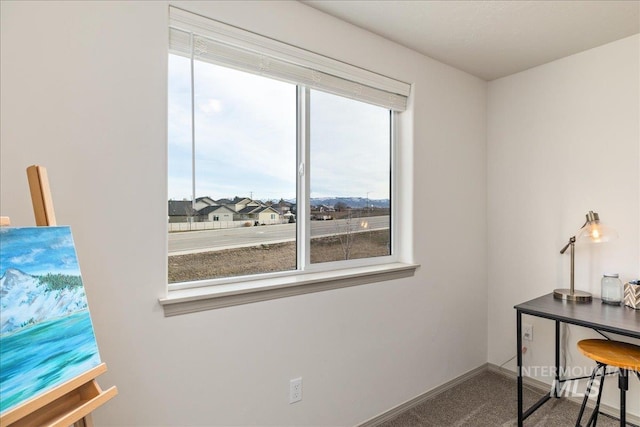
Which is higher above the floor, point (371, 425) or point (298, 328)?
point (298, 328)

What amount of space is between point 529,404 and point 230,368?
215cm

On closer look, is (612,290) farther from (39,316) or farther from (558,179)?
(39,316)

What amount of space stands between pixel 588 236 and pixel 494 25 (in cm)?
150

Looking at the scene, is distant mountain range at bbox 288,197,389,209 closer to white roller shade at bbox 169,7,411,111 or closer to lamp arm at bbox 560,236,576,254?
white roller shade at bbox 169,7,411,111

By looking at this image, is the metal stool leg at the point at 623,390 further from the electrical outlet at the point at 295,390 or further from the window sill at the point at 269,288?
the electrical outlet at the point at 295,390

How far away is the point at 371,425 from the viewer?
7.28 ft

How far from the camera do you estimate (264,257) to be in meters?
2.00

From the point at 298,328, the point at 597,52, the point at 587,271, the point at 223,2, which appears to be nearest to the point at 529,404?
the point at 587,271

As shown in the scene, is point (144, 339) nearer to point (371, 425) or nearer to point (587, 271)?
point (371, 425)

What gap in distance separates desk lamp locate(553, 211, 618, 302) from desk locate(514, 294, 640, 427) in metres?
0.05

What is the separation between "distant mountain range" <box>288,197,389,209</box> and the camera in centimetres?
218

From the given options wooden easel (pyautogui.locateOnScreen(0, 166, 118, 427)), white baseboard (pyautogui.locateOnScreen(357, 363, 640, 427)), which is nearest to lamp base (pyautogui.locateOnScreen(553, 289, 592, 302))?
white baseboard (pyautogui.locateOnScreen(357, 363, 640, 427))

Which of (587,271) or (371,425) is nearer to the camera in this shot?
(371,425)

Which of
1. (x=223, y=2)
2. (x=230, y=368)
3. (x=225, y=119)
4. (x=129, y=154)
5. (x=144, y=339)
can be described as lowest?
(x=230, y=368)
